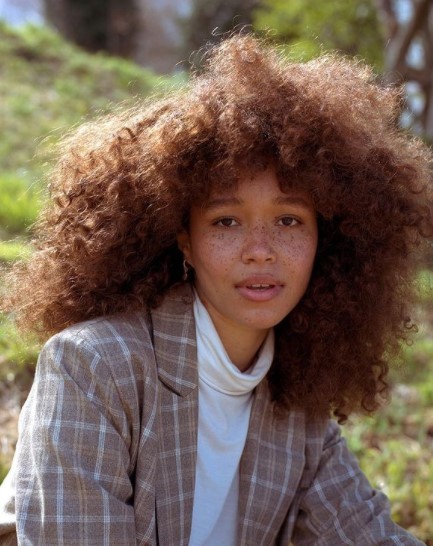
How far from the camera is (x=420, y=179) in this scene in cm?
267

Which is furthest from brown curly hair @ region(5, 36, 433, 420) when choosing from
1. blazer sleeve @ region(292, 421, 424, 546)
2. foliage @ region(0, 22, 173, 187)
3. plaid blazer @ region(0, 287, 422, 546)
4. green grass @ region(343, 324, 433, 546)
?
foliage @ region(0, 22, 173, 187)

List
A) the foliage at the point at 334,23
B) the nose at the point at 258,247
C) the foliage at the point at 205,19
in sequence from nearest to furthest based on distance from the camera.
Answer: the nose at the point at 258,247
the foliage at the point at 334,23
the foliage at the point at 205,19

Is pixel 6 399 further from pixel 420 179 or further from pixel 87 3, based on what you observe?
pixel 87 3

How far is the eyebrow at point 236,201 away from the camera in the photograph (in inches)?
96.7

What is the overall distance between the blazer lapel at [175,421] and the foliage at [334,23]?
9543 millimetres

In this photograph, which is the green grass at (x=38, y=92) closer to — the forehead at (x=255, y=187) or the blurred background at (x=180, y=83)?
the blurred background at (x=180, y=83)

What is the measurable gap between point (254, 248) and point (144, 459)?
0.60 m

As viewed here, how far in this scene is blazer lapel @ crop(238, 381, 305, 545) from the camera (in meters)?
2.66

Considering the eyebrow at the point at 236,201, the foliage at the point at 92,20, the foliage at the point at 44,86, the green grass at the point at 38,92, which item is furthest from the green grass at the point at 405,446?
the foliage at the point at 92,20

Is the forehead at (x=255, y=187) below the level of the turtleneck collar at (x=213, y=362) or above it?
above

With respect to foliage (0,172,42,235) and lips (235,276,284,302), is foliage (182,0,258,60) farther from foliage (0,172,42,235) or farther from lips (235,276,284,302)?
lips (235,276,284,302)

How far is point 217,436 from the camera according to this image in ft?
8.64

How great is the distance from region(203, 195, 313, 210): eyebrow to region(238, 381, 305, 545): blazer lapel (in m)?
0.57

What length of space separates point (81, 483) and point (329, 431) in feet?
3.31
